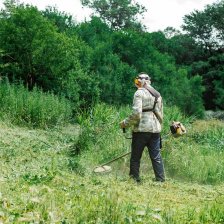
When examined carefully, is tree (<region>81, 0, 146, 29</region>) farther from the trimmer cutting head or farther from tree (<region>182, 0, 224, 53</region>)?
the trimmer cutting head

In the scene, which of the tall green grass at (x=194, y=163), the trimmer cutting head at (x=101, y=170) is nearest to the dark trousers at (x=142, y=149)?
the trimmer cutting head at (x=101, y=170)

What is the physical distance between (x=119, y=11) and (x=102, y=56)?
22.4 m

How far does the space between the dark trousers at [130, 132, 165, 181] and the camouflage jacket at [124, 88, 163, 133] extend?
0.11 metres

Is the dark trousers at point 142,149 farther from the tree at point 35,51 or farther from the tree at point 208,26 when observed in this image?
the tree at point 208,26

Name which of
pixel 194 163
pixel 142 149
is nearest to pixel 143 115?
pixel 142 149

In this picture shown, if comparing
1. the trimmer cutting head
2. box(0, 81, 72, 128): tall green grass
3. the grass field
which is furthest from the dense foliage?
the trimmer cutting head

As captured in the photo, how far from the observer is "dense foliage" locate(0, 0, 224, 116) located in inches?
675

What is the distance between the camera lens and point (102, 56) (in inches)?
1003

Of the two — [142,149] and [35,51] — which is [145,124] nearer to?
[142,149]

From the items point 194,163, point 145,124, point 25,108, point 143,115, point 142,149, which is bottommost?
point 194,163

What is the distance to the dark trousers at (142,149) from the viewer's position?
8250mm

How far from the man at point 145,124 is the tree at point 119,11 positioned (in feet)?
128

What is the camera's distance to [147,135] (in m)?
8.23

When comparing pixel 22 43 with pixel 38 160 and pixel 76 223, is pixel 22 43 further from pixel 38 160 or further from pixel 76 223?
pixel 76 223
